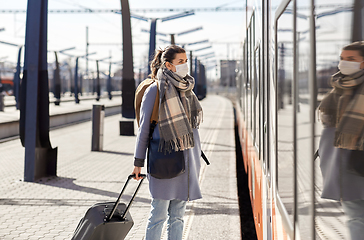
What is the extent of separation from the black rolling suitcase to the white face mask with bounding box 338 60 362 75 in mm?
2135

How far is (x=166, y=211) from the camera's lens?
330cm

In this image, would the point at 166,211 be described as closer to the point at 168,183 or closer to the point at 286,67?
the point at 168,183

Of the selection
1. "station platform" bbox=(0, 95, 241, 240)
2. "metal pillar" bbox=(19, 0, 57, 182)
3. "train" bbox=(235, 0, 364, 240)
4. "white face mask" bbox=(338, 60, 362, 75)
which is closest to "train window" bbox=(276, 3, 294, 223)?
"train" bbox=(235, 0, 364, 240)

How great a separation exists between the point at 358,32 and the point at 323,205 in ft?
1.69

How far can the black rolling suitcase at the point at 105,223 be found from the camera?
319cm

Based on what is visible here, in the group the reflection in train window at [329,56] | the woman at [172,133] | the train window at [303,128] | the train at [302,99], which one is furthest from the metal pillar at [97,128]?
the reflection in train window at [329,56]

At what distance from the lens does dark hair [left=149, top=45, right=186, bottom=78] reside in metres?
3.23

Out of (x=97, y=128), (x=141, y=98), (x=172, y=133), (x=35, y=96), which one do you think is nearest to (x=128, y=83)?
(x=97, y=128)

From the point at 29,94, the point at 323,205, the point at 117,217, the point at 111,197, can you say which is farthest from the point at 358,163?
the point at 29,94

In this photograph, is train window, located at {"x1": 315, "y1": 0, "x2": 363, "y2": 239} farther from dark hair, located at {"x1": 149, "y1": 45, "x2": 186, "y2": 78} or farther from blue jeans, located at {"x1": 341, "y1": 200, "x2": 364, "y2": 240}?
dark hair, located at {"x1": 149, "y1": 45, "x2": 186, "y2": 78}

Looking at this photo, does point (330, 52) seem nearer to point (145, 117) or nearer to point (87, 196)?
point (145, 117)

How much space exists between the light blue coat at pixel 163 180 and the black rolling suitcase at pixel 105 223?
145 millimetres

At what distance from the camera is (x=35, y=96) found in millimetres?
7848

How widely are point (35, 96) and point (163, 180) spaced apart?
523cm
